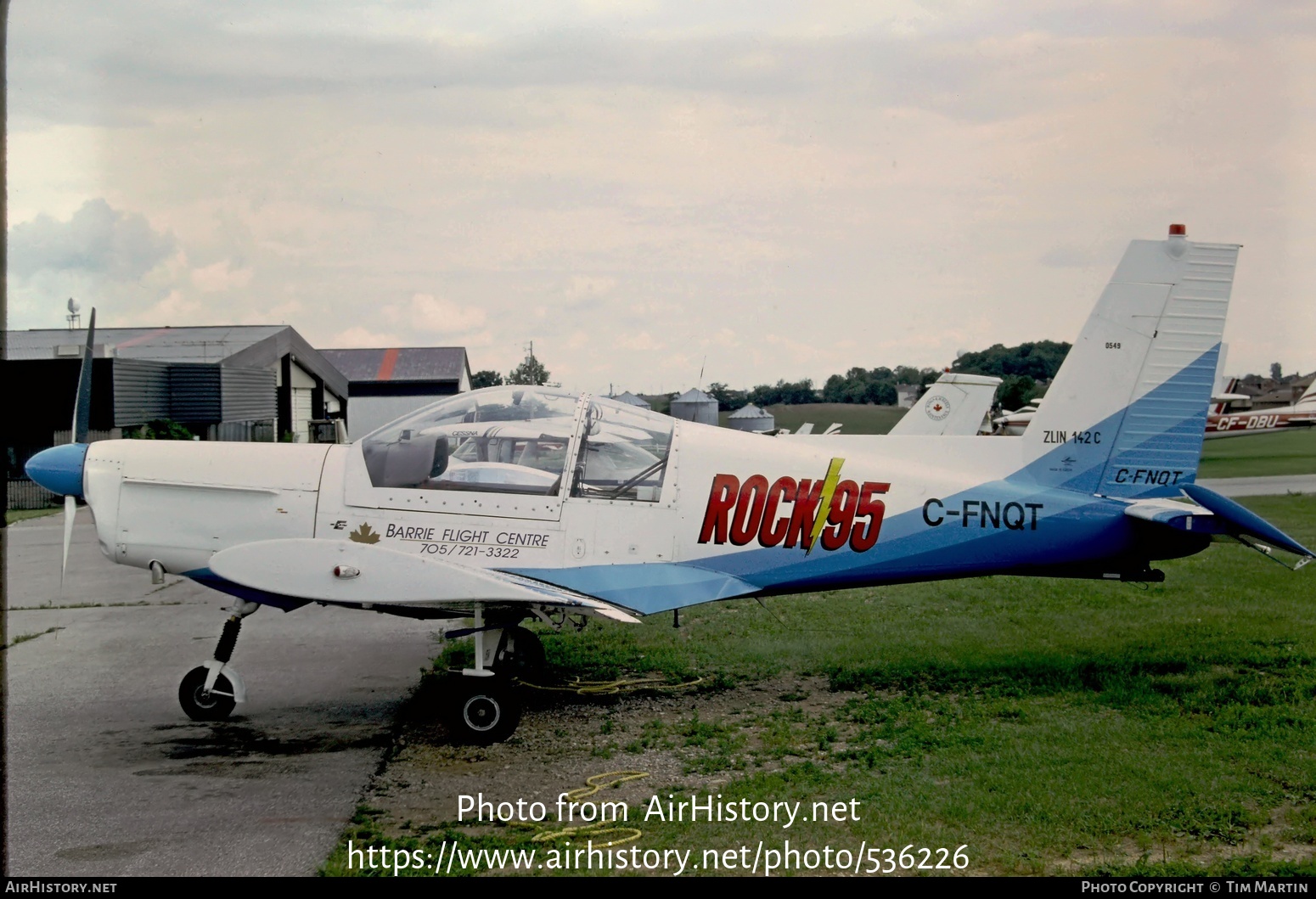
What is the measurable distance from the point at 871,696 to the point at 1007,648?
192 centimetres

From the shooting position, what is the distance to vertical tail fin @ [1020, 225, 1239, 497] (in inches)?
300

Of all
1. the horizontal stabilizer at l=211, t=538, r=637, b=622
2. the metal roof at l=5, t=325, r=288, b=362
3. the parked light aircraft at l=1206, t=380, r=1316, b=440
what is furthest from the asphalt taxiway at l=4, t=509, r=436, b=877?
the parked light aircraft at l=1206, t=380, r=1316, b=440

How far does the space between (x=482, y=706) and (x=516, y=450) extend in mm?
1830

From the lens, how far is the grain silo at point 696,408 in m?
31.6

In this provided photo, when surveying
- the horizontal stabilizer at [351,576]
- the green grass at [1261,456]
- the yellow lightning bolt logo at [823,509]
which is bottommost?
the green grass at [1261,456]

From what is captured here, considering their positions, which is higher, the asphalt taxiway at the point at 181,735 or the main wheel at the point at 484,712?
the main wheel at the point at 484,712

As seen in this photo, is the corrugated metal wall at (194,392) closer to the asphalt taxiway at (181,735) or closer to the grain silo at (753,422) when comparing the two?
the asphalt taxiway at (181,735)

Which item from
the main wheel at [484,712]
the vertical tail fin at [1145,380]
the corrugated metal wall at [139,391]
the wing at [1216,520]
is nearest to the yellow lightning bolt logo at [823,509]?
the vertical tail fin at [1145,380]

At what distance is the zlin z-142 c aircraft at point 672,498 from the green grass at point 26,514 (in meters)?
16.7

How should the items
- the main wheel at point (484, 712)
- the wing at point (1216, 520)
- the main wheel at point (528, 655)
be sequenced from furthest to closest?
1. the main wheel at point (528, 655)
2. the wing at point (1216, 520)
3. the main wheel at point (484, 712)

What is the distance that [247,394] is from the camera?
81.7 ft

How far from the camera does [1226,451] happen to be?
36688mm
